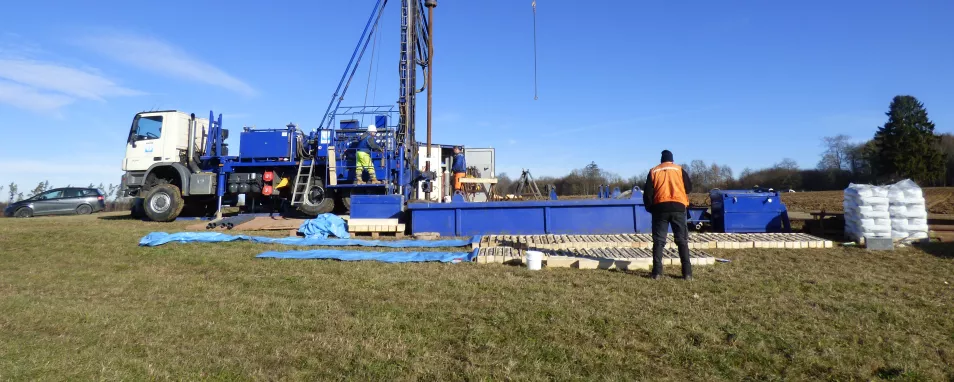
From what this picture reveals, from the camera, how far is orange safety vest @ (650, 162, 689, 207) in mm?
6160

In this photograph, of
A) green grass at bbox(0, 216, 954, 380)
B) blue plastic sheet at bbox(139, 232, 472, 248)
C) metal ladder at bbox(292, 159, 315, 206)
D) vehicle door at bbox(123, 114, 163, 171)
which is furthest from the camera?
vehicle door at bbox(123, 114, 163, 171)

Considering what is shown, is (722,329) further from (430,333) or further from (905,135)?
(905,135)

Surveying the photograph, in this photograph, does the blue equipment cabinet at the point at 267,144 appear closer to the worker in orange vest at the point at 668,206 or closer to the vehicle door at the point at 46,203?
the vehicle door at the point at 46,203

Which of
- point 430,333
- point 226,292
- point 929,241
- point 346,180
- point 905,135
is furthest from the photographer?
point 905,135

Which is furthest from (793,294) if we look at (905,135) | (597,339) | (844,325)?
(905,135)

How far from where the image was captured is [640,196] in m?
10.9

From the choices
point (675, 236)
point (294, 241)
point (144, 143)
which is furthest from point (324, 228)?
point (144, 143)

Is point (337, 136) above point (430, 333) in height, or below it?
above

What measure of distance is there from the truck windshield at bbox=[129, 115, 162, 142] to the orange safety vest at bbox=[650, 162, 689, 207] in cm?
1420

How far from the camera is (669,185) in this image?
6.18 meters

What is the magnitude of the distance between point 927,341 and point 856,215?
21.7 feet

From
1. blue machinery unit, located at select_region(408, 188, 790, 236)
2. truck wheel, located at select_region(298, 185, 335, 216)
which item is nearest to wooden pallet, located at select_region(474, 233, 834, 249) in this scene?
blue machinery unit, located at select_region(408, 188, 790, 236)

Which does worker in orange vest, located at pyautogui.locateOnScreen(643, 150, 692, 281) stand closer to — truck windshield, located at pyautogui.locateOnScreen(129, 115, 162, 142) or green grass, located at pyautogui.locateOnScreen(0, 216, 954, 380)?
green grass, located at pyautogui.locateOnScreen(0, 216, 954, 380)

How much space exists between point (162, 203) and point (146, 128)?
2373 millimetres
